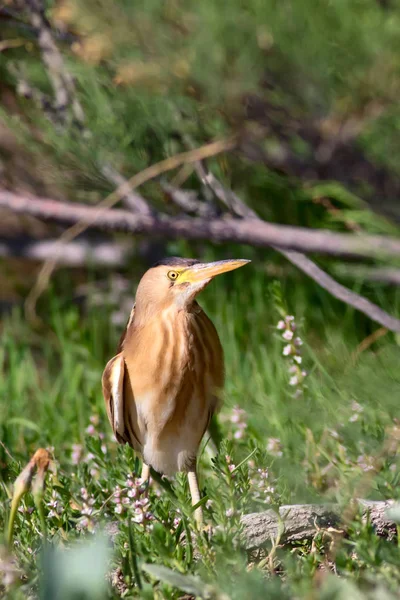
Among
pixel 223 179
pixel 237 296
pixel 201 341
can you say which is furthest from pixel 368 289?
pixel 201 341

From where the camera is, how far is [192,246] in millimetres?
5230

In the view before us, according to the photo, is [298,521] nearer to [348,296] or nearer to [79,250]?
[348,296]

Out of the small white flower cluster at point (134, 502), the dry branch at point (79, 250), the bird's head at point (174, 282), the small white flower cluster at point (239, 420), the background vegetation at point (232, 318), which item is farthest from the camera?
the dry branch at point (79, 250)

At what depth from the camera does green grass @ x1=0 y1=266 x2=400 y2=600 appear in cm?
205

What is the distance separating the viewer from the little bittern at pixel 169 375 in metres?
3.11

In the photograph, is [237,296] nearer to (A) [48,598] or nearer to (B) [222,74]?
(B) [222,74]

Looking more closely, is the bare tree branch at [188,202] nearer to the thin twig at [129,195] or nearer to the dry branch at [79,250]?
the thin twig at [129,195]

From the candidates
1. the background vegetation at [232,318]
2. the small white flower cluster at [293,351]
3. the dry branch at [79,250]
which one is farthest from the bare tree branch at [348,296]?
the dry branch at [79,250]

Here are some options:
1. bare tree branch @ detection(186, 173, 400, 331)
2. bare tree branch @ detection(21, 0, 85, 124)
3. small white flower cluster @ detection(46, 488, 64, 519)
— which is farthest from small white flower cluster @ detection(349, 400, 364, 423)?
bare tree branch @ detection(21, 0, 85, 124)

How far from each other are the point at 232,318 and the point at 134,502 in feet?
7.07

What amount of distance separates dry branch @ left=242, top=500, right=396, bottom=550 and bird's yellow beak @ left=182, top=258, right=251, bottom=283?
786mm

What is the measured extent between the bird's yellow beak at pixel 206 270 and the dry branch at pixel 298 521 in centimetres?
79

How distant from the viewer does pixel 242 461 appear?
235 cm

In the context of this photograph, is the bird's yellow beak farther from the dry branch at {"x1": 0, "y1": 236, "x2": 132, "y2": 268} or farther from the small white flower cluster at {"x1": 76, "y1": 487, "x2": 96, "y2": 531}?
the dry branch at {"x1": 0, "y1": 236, "x2": 132, "y2": 268}
